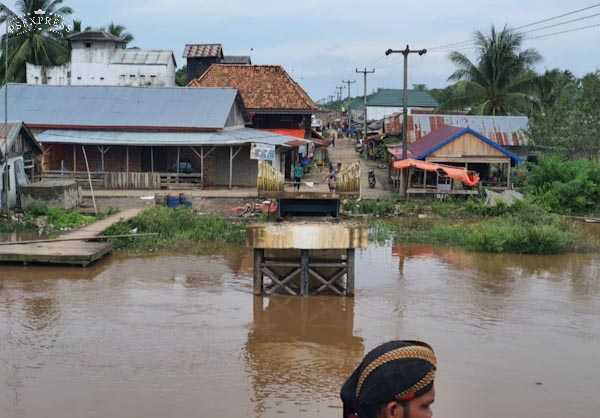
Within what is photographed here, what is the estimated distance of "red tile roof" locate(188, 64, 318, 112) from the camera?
40031mm

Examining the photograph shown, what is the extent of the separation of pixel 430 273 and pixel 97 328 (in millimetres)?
9515

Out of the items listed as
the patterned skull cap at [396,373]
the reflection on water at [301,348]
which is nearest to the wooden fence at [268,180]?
the reflection on water at [301,348]

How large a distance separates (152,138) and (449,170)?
12.0 m

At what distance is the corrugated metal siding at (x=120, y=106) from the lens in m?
33.0

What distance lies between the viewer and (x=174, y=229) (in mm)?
24828

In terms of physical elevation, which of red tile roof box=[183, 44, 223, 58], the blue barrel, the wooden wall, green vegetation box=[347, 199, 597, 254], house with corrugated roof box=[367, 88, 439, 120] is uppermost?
red tile roof box=[183, 44, 223, 58]

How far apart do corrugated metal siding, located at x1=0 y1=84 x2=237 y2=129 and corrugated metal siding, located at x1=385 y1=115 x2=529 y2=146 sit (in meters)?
10.5

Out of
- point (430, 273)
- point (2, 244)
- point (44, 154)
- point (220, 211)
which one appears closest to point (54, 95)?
point (44, 154)

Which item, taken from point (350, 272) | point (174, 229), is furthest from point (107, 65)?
point (350, 272)

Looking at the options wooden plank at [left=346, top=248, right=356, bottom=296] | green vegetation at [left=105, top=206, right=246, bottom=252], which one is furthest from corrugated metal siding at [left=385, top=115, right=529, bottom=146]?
wooden plank at [left=346, top=248, right=356, bottom=296]

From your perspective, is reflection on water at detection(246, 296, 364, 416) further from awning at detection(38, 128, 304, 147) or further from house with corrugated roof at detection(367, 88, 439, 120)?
house with corrugated roof at detection(367, 88, 439, 120)

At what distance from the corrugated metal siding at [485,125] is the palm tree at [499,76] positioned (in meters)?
3.65

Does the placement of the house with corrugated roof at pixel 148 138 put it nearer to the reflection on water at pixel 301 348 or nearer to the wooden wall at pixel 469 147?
the wooden wall at pixel 469 147

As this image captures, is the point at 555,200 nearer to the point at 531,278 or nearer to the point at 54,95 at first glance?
the point at 531,278
